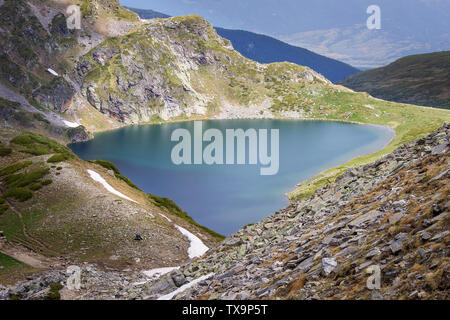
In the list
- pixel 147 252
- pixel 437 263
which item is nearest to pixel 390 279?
pixel 437 263

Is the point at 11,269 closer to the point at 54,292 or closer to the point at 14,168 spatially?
the point at 54,292

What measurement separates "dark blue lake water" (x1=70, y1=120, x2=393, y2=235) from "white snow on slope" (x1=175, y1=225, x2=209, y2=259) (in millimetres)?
20125

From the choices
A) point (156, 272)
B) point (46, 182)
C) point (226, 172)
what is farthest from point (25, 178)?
point (226, 172)

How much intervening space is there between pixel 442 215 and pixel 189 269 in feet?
66.7

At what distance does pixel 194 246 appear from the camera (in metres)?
50.2

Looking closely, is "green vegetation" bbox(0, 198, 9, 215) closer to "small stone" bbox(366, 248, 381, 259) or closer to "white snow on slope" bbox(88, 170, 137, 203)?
"white snow on slope" bbox(88, 170, 137, 203)

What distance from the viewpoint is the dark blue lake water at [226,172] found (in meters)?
84.9

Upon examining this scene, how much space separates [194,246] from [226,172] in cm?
6588

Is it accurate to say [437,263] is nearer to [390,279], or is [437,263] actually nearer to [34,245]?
[390,279]

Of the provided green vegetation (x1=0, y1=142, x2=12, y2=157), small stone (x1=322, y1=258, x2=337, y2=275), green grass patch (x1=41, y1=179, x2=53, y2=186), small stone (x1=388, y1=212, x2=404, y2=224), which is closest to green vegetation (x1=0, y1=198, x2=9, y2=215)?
green grass patch (x1=41, y1=179, x2=53, y2=186)

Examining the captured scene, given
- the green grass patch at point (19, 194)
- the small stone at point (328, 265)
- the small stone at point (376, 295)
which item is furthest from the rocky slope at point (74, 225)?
the small stone at point (376, 295)

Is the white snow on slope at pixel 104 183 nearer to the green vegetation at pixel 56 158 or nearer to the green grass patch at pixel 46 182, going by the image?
the green vegetation at pixel 56 158

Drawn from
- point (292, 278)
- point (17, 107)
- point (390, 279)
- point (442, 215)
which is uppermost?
point (17, 107)

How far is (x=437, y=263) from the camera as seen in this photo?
12.1 meters
